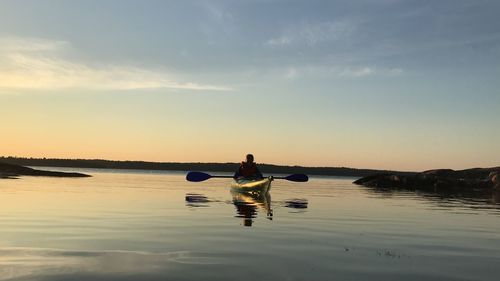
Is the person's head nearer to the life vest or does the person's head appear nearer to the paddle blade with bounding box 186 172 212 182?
the life vest

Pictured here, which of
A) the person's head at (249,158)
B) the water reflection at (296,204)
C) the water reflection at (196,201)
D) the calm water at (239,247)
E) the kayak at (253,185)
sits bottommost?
the calm water at (239,247)

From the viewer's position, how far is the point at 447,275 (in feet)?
32.3

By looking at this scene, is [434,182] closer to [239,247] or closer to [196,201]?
[196,201]

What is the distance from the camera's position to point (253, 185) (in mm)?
35875

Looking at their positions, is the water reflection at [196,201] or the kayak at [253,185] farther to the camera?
the kayak at [253,185]

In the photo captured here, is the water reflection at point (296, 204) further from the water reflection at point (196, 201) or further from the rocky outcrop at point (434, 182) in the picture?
the rocky outcrop at point (434, 182)

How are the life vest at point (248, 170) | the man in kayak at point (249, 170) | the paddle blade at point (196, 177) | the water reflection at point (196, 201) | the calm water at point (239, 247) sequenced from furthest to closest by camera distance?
the paddle blade at point (196, 177), the life vest at point (248, 170), the man in kayak at point (249, 170), the water reflection at point (196, 201), the calm water at point (239, 247)

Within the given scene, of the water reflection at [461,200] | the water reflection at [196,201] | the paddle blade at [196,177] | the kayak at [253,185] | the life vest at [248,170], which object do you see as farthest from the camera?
the paddle blade at [196,177]

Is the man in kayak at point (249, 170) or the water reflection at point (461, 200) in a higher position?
the man in kayak at point (249, 170)

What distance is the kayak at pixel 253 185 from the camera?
114 feet

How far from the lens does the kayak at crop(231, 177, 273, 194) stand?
34.7 metres

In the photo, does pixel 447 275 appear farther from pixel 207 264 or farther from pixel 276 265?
pixel 207 264

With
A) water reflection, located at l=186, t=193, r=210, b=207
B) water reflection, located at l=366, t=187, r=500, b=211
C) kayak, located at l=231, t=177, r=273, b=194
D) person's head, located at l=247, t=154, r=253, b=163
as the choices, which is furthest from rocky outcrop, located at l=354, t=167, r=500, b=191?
water reflection, located at l=186, t=193, r=210, b=207

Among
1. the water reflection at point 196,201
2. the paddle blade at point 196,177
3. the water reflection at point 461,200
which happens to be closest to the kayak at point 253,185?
the water reflection at point 196,201
